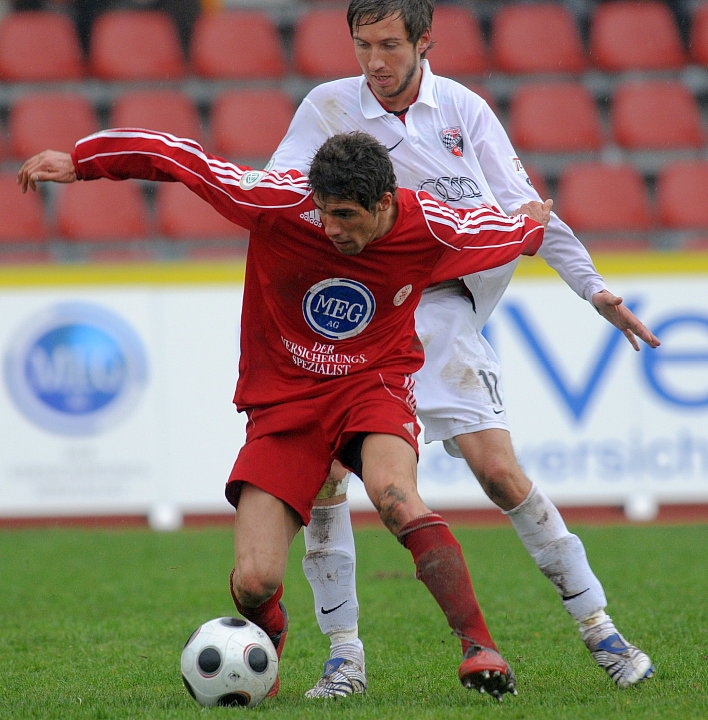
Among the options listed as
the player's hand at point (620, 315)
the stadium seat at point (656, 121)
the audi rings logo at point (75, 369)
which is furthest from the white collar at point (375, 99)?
the stadium seat at point (656, 121)

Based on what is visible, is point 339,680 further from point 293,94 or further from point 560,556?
point 293,94

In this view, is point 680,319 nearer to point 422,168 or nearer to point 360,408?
point 422,168

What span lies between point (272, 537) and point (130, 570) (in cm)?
375

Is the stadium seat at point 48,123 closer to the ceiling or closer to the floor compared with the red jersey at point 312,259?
closer to the floor

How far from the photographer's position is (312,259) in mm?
4305

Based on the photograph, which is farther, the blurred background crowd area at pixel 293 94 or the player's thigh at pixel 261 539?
the blurred background crowd area at pixel 293 94

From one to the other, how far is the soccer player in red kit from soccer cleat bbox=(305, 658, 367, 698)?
27cm

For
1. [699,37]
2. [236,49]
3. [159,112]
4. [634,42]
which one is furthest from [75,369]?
[699,37]

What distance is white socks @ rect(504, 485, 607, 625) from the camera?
4520 millimetres

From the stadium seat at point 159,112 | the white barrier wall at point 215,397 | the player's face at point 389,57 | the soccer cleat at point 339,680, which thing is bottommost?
the white barrier wall at point 215,397

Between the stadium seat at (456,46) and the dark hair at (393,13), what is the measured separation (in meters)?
7.68

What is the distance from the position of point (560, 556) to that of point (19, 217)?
7.94 metres

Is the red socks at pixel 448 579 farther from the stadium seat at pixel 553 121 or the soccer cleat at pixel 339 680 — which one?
the stadium seat at pixel 553 121

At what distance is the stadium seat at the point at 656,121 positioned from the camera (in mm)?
12133
